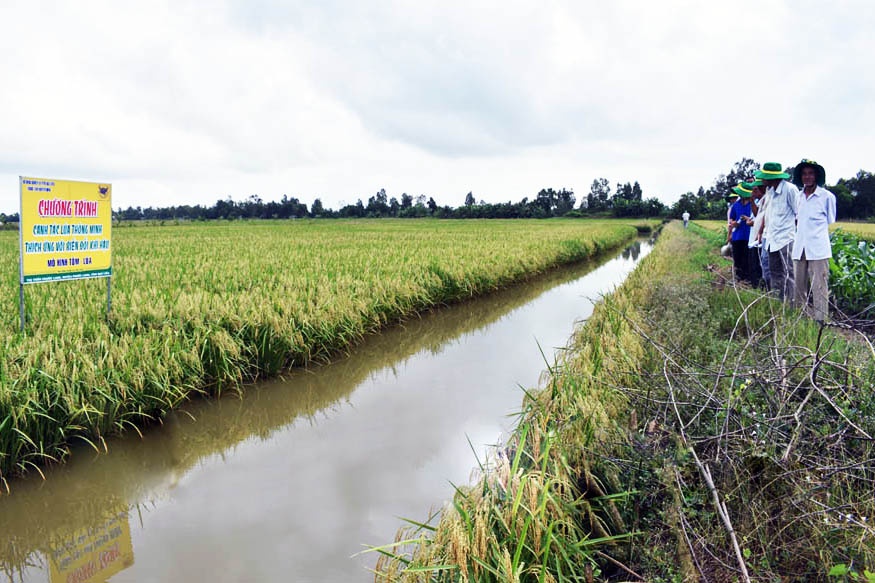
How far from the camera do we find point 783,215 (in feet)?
17.9

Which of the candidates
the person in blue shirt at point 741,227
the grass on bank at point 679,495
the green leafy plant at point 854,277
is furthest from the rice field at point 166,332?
the green leafy plant at point 854,277

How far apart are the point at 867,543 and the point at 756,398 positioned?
1.12 m

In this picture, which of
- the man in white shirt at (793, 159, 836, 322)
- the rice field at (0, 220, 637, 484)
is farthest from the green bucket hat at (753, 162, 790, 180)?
the rice field at (0, 220, 637, 484)

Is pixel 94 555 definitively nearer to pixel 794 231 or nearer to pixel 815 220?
pixel 815 220

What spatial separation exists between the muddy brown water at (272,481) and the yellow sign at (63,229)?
69.0 inches

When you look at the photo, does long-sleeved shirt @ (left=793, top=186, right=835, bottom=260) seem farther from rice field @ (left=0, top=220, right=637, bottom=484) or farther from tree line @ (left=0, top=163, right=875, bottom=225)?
tree line @ (left=0, top=163, right=875, bottom=225)

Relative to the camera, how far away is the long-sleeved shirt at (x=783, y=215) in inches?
212

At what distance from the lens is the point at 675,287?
19.9 feet

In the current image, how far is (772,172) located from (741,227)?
2.05 meters

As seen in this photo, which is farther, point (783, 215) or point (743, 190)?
point (743, 190)

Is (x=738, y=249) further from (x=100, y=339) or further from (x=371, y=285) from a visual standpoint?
(x=100, y=339)

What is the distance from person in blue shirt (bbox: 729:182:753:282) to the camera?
7.41m

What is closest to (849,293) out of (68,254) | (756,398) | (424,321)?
(756,398)

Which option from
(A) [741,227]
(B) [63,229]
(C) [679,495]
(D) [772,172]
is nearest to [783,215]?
(D) [772,172]
